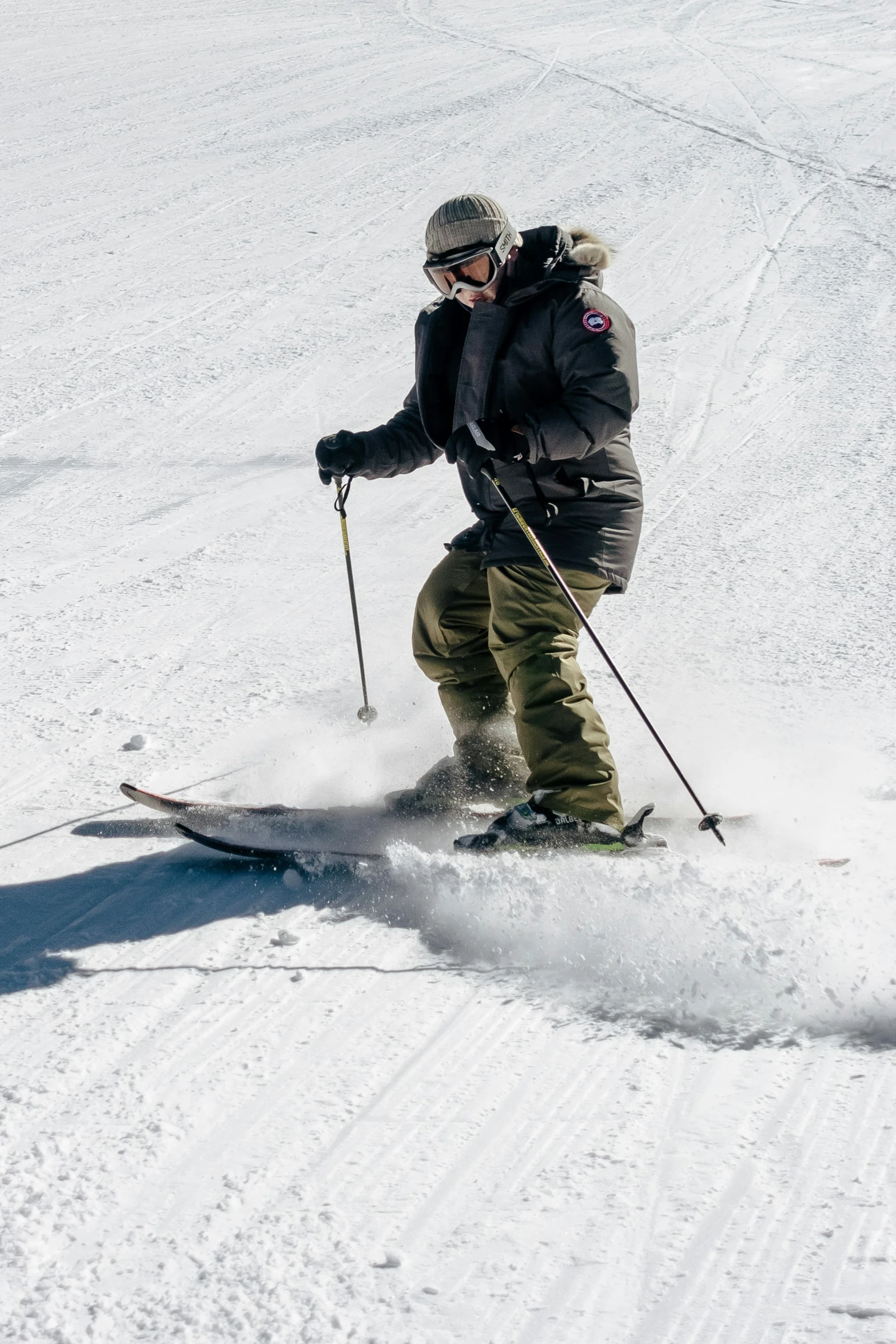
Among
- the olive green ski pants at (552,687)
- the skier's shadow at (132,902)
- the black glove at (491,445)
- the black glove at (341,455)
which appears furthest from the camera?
the black glove at (341,455)

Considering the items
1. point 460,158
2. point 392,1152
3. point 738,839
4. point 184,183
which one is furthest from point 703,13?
point 392,1152

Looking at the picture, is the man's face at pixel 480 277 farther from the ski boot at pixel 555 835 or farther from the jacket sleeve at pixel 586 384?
the ski boot at pixel 555 835

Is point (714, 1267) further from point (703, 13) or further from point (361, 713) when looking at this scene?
point (703, 13)

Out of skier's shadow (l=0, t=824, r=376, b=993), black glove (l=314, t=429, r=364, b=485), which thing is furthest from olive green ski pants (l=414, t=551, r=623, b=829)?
skier's shadow (l=0, t=824, r=376, b=993)

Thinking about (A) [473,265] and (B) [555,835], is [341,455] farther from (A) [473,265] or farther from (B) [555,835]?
(B) [555,835]

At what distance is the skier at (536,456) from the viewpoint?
3203 millimetres

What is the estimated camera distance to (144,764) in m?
4.08

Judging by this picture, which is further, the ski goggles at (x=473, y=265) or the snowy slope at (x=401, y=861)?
the ski goggles at (x=473, y=265)

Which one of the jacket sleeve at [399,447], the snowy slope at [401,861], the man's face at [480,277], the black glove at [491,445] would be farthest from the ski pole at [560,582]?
the jacket sleeve at [399,447]

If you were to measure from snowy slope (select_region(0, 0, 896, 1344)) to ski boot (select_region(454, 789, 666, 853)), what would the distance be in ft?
0.23

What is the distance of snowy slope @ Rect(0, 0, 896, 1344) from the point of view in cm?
212

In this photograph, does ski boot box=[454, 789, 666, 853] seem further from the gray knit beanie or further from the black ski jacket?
the gray knit beanie

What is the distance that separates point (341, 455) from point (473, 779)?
1.06 metres

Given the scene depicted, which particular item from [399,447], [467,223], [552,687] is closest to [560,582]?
[552,687]
